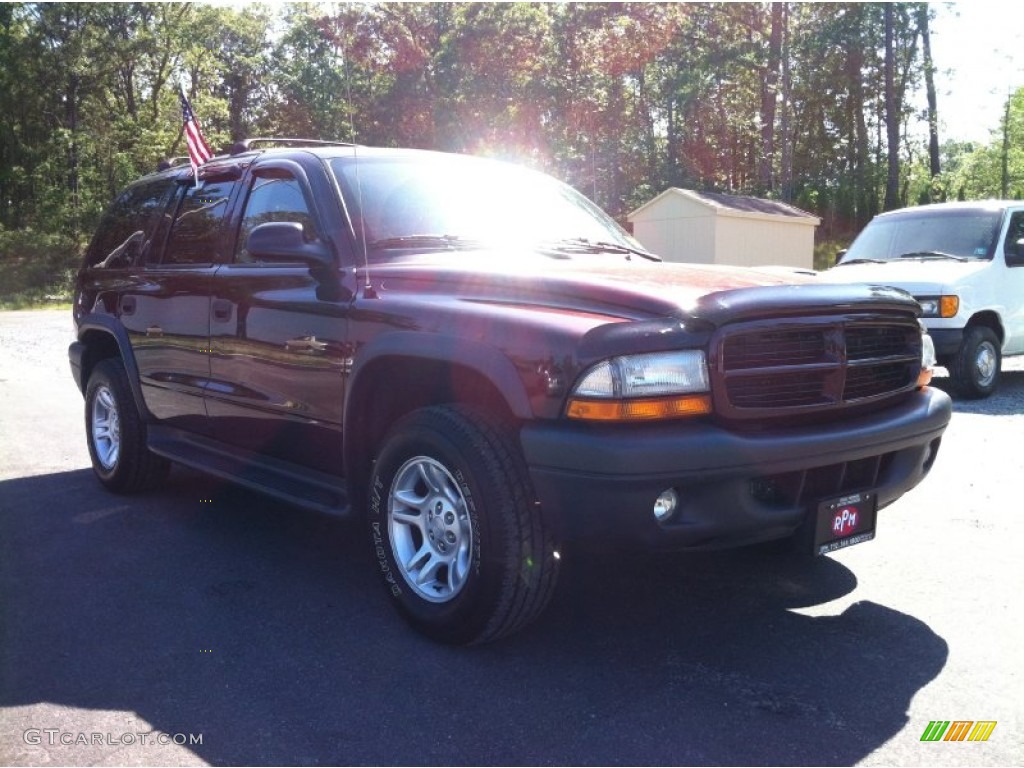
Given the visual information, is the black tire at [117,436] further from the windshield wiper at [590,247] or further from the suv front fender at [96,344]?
the windshield wiper at [590,247]

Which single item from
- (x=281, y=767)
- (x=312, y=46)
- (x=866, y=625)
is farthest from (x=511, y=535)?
(x=312, y=46)

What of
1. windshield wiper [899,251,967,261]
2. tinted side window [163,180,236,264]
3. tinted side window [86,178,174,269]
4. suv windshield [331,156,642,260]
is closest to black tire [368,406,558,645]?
suv windshield [331,156,642,260]

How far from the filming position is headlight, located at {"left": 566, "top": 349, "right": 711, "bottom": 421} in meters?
2.97

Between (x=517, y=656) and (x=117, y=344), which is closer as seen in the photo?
(x=517, y=656)

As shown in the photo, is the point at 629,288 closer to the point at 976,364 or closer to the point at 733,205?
the point at 976,364

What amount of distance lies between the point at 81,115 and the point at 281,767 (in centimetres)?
4500

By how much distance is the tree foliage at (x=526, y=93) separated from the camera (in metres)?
35.8

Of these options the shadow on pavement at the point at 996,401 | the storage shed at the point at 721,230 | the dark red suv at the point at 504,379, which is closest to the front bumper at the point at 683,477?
the dark red suv at the point at 504,379

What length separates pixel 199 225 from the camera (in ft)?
16.9

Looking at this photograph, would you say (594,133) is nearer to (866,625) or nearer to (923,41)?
(923,41)

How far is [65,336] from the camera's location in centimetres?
1870

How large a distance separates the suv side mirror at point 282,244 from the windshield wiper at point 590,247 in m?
1.01

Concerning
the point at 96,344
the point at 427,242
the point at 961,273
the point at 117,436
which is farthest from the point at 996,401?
the point at 96,344

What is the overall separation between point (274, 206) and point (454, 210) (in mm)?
911
